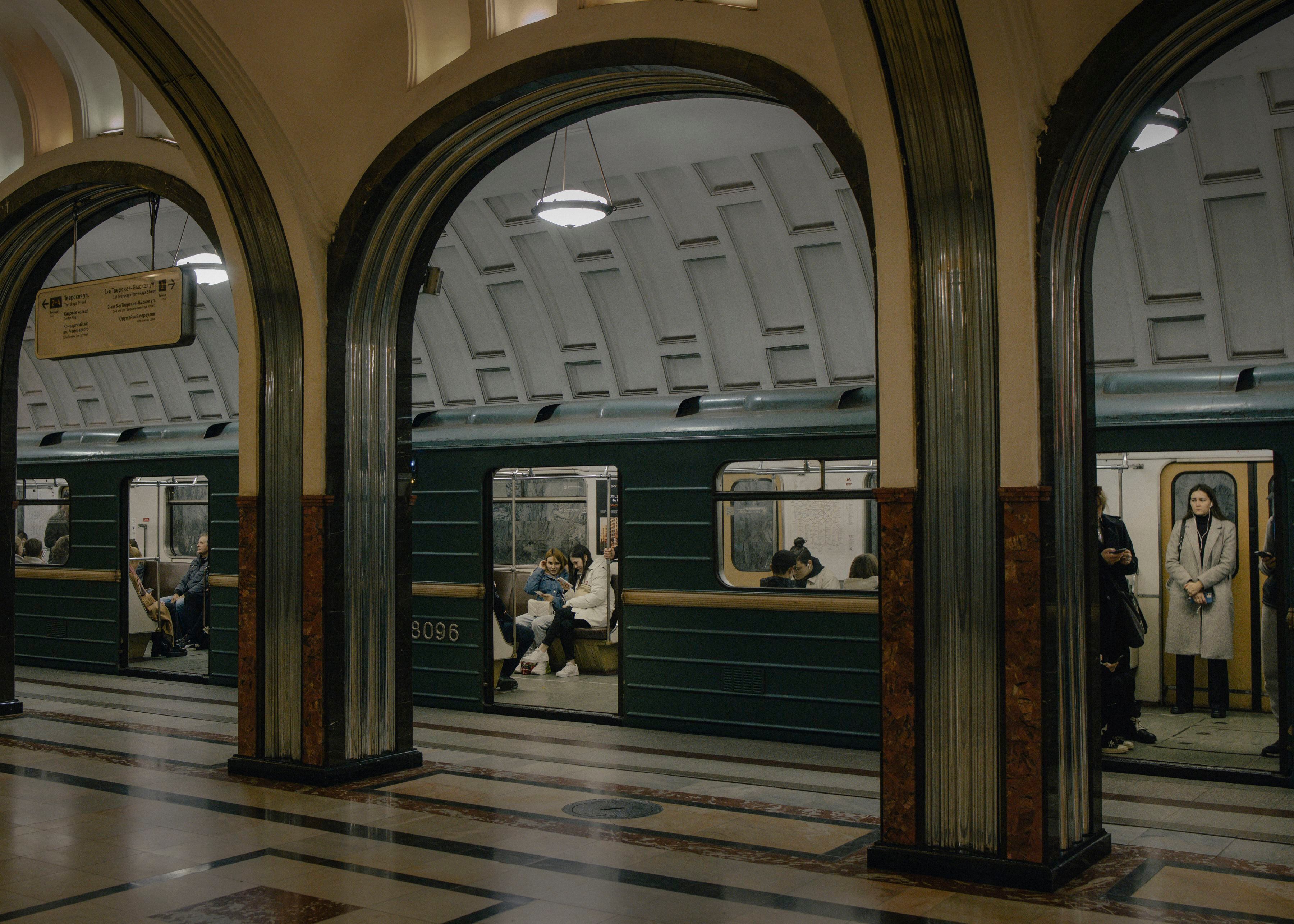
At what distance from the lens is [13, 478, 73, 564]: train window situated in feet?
43.2

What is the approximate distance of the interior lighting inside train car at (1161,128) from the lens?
272 inches

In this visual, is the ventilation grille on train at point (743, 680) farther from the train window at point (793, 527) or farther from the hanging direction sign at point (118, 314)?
the hanging direction sign at point (118, 314)

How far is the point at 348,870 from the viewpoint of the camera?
5.67m

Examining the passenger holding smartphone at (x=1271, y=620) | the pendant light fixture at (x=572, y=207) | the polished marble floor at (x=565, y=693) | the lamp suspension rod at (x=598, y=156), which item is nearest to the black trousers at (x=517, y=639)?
the polished marble floor at (x=565, y=693)

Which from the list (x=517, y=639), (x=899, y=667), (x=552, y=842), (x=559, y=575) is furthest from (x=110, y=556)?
(x=899, y=667)

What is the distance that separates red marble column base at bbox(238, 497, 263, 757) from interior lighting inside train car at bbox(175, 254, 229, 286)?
4.14 meters

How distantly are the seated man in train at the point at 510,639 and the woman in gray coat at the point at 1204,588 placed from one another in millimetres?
5493

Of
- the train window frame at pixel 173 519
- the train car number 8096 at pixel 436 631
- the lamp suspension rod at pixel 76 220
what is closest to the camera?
the lamp suspension rod at pixel 76 220

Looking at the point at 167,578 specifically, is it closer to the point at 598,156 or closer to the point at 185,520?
the point at 185,520

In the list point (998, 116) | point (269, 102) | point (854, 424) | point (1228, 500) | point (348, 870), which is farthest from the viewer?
point (1228, 500)

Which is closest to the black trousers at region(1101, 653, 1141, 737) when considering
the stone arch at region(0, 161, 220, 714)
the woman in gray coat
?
the woman in gray coat

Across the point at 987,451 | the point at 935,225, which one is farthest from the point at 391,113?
the point at 987,451

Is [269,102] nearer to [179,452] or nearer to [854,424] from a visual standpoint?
[854,424]

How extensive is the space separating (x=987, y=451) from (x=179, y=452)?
30.0 ft
